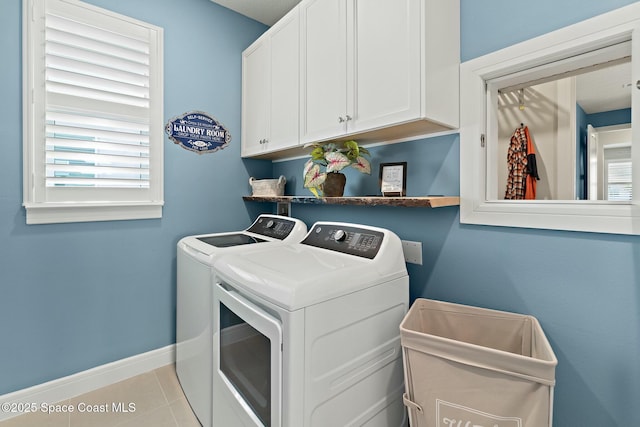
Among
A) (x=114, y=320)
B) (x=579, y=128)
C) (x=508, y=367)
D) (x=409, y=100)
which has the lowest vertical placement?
(x=114, y=320)

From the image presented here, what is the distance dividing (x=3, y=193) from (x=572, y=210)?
9.06 ft

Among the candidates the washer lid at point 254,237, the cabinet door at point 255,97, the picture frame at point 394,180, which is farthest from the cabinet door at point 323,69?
the washer lid at point 254,237

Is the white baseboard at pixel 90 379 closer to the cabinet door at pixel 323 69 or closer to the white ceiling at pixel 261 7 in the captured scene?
the cabinet door at pixel 323 69

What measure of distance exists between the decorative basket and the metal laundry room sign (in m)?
0.43

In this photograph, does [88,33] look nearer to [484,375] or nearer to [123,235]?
[123,235]

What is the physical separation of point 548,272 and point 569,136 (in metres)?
0.60

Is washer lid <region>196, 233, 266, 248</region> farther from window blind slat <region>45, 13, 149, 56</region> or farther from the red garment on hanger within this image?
the red garment on hanger

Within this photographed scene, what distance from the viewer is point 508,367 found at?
3.00 feet

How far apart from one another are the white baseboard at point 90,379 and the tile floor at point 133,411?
38 mm

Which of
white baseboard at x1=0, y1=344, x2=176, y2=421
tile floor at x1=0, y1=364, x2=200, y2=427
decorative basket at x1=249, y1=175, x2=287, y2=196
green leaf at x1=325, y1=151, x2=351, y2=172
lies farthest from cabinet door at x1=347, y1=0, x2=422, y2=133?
white baseboard at x1=0, y1=344, x2=176, y2=421

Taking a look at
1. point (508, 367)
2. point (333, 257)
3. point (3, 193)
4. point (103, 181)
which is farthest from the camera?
point (103, 181)

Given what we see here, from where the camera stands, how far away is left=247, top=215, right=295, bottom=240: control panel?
2.01m

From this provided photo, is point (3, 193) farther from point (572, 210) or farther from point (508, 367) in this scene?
point (572, 210)

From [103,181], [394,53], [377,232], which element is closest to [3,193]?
[103,181]
